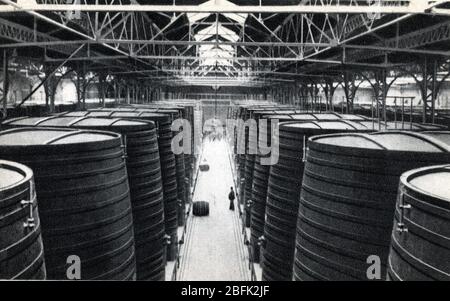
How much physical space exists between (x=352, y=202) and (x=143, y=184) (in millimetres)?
3368

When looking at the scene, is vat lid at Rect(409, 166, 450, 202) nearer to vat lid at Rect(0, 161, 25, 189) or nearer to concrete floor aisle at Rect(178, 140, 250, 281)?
vat lid at Rect(0, 161, 25, 189)

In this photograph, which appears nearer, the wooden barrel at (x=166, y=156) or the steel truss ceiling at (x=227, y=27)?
the steel truss ceiling at (x=227, y=27)

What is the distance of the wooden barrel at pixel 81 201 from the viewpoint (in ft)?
13.6

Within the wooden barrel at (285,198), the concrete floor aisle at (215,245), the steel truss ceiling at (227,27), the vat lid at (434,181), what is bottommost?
the concrete floor aisle at (215,245)

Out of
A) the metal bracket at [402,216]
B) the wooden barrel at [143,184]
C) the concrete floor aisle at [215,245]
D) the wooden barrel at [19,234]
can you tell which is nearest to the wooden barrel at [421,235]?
the metal bracket at [402,216]

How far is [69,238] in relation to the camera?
14.0 feet

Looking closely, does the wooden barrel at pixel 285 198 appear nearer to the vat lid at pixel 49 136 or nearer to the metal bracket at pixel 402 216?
the vat lid at pixel 49 136

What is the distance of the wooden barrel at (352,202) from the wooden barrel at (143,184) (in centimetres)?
273

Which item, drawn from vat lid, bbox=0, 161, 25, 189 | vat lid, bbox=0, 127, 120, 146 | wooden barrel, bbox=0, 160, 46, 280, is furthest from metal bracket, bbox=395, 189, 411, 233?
vat lid, bbox=0, 127, 120, 146

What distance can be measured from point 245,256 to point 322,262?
27.5 ft

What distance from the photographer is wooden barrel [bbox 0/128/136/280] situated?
13.6ft

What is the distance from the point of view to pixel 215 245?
45.3 ft
